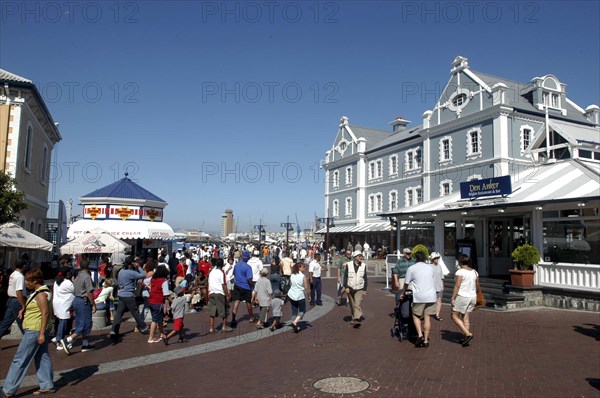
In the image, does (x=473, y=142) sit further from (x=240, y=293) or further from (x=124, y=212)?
(x=240, y=293)

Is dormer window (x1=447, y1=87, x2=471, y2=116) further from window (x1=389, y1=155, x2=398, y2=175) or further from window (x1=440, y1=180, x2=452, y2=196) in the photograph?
window (x1=389, y1=155, x2=398, y2=175)

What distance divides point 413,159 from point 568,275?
28.1m

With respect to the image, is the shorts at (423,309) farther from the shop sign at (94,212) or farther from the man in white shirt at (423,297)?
the shop sign at (94,212)

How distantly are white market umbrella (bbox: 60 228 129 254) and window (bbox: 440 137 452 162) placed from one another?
2711 centimetres


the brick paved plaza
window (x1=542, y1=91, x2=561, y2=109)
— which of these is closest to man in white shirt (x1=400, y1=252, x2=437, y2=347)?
the brick paved plaza

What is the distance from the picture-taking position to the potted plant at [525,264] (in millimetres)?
13789

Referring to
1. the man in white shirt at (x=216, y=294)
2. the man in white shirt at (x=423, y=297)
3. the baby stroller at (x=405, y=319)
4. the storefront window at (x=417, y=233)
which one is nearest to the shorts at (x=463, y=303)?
the man in white shirt at (x=423, y=297)

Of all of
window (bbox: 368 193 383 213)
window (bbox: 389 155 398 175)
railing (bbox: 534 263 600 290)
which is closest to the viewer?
railing (bbox: 534 263 600 290)

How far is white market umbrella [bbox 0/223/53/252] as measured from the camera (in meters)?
12.4

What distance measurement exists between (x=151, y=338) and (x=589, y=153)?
17.9 metres

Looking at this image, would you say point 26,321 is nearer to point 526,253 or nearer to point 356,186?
point 526,253

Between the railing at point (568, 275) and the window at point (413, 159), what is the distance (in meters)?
26.6

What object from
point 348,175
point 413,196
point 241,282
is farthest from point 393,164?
point 241,282

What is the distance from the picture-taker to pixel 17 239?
12875mm
